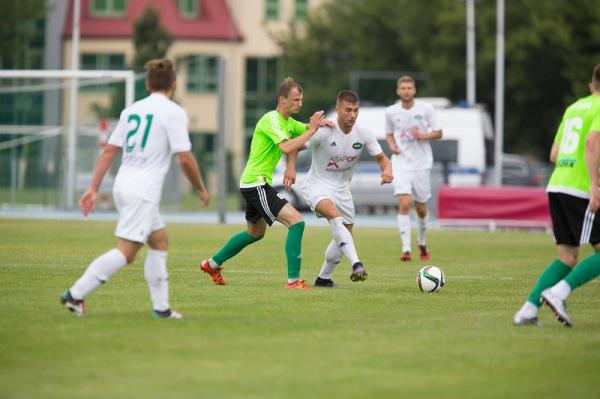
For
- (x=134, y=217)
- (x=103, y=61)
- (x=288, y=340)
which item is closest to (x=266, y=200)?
(x=134, y=217)

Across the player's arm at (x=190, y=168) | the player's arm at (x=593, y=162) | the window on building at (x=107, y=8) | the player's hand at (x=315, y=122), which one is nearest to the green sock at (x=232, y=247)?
the player's hand at (x=315, y=122)

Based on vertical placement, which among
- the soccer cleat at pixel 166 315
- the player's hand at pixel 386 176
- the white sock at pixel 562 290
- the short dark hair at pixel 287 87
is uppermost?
the short dark hair at pixel 287 87

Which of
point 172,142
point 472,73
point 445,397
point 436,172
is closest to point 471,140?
point 436,172

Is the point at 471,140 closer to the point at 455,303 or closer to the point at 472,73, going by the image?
the point at 472,73

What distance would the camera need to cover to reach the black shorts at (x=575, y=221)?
401 inches

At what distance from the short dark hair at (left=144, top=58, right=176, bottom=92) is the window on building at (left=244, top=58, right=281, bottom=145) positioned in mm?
61891

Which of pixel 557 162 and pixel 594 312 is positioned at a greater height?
pixel 557 162

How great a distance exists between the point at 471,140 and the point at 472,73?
13856 millimetres

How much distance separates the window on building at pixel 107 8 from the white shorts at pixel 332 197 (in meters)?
58.2

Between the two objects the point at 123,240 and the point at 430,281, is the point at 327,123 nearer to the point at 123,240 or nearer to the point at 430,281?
the point at 430,281

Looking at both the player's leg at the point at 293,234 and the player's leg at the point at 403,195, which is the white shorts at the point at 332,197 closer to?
the player's leg at the point at 293,234

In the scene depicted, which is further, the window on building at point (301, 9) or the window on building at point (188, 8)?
the window on building at point (301, 9)

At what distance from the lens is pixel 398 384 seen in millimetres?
7766

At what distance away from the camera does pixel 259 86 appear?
7312cm
